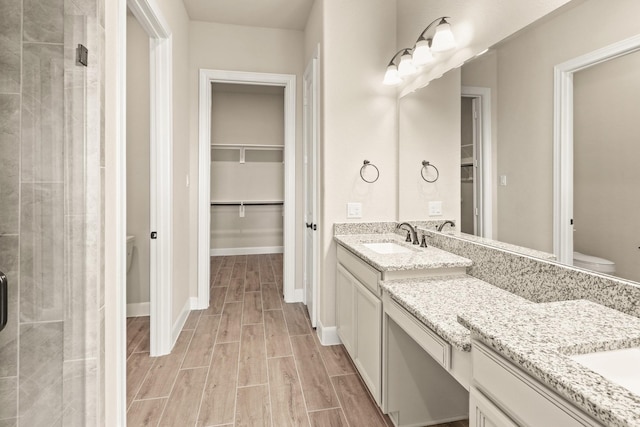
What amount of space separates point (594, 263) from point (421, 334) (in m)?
0.65

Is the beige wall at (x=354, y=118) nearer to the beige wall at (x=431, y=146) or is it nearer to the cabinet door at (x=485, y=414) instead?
the beige wall at (x=431, y=146)

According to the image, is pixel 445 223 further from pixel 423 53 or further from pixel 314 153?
pixel 314 153

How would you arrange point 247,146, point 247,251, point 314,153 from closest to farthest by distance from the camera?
point 314,153 → point 247,146 → point 247,251

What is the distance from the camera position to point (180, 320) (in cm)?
285

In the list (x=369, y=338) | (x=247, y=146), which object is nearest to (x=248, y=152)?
(x=247, y=146)

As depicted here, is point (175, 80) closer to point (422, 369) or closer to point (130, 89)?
point (130, 89)

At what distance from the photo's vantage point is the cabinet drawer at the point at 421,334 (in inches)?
45.4

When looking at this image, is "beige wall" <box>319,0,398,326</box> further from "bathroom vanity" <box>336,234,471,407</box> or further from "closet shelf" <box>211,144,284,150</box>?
"closet shelf" <box>211,144,284,150</box>

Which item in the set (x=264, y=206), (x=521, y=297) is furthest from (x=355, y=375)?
(x=264, y=206)

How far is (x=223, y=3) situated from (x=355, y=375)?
318cm

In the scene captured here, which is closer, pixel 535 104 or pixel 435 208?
pixel 535 104

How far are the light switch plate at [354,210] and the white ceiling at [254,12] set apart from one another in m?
1.85

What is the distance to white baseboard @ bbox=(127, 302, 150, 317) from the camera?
10.2 feet

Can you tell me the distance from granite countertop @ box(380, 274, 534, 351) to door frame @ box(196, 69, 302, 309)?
1945 mm
